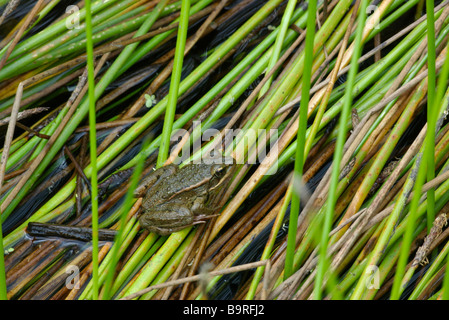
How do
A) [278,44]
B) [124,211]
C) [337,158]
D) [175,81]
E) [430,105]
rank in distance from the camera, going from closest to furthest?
[124,211]
[337,158]
[430,105]
[175,81]
[278,44]

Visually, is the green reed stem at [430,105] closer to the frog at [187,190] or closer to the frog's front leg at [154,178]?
the frog at [187,190]

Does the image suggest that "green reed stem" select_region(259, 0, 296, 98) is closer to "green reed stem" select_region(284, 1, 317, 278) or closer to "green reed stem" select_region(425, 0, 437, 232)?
"green reed stem" select_region(425, 0, 437, 232)

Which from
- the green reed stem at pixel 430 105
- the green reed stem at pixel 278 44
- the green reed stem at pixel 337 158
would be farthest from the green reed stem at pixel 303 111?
the green reed stem at pixel 278 44

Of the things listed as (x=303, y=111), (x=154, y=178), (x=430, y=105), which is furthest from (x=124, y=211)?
(x=430, y=105)

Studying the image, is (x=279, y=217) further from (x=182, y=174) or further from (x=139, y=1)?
(x=139, y=1)

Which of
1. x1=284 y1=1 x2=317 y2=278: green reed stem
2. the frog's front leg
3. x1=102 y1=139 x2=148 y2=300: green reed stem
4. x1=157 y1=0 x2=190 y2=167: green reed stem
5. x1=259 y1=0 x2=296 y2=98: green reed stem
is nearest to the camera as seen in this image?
x1=102 y1=139 x2=148 y2=300: green reed stem

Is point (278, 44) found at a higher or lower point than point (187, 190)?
higher

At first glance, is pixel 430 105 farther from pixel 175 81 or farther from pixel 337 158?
pixel 175 81

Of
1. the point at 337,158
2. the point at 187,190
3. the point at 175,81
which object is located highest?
the point at 175,81

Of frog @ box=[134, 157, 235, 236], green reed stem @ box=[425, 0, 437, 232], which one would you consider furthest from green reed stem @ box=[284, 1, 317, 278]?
frog @ box=[134, 157, 235, 236]
